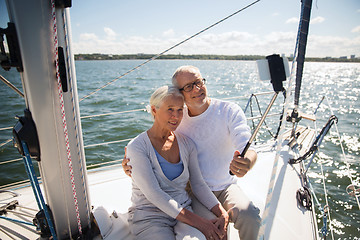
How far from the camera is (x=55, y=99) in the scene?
93 cm

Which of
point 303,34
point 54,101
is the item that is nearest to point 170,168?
point 54,101

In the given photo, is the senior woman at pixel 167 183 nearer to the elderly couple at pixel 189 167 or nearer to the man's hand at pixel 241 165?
the elderly couple at pixel 189 167

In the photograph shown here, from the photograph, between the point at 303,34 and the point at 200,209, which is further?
the point at 303,34

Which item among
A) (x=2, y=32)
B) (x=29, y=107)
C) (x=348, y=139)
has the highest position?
(x=2, y=32)

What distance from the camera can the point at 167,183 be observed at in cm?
125

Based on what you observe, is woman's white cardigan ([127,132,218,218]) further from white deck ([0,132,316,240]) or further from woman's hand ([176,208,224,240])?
white deck ([0,132,316,240])

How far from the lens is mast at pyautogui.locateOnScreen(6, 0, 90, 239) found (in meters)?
0.83

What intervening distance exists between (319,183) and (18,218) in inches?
173

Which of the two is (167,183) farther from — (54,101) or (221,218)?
(54,101)

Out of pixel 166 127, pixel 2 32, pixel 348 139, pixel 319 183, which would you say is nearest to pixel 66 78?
pixel 2 32

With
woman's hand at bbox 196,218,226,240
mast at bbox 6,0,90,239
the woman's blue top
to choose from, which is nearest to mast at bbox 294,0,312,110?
the woman's blue top

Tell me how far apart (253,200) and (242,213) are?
374 millimetres

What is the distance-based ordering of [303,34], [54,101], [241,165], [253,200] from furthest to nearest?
1. [303,34]
2. [253,200]
3. [241,165]
4. [54,101]

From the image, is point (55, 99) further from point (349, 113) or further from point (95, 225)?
point (349, 113)
